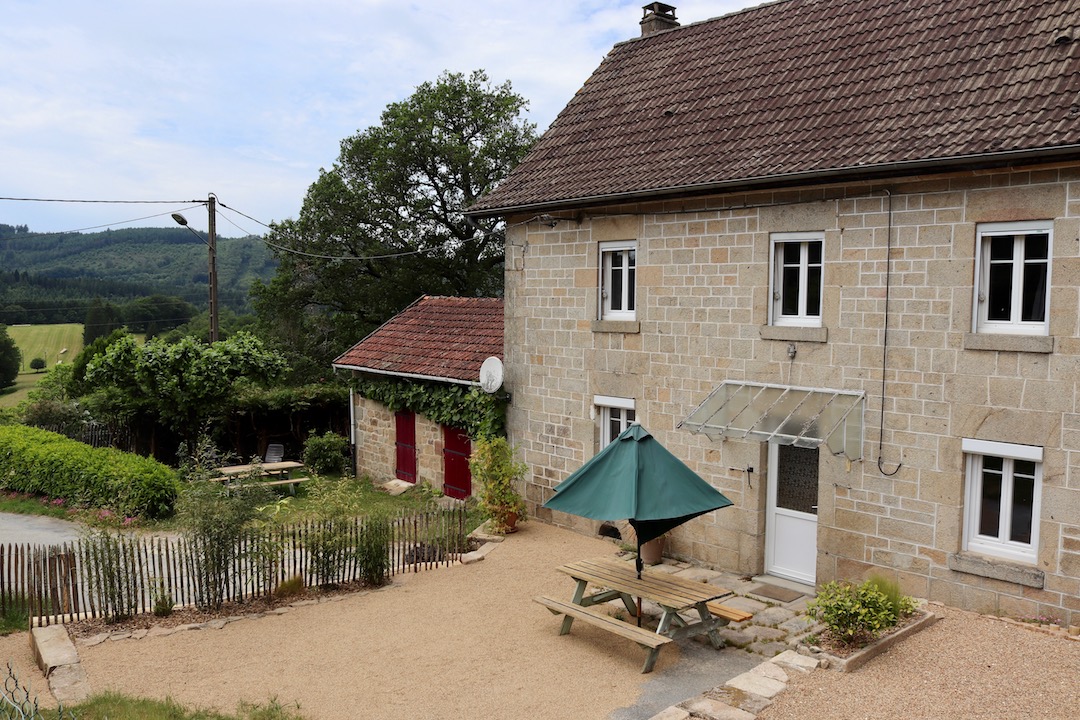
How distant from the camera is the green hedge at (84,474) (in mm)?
15492

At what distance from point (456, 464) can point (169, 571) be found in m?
7.29

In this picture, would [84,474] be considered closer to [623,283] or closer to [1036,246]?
[623,283]

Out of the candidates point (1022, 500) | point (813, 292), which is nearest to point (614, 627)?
point (1022, 500)

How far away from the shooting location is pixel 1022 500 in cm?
848

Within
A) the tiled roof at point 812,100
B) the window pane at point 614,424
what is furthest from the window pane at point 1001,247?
the window pane at point 614,424

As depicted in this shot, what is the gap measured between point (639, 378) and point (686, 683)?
5.33 m

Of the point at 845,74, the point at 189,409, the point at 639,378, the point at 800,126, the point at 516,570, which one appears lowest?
the point at 516,570

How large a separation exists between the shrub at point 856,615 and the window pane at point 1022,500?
2064 millimetres

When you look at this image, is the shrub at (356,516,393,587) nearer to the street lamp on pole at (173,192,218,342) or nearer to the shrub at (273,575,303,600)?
the shrub at (273,575,303,600)

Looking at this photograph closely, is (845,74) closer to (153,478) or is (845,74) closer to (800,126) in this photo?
(800,126)

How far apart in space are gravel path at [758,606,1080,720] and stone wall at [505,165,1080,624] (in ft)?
4.04

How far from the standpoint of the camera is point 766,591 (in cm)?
1012

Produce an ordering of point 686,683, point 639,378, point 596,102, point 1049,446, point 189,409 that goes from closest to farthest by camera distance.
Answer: point 686,683, point 1049,446, point 639,378, point 596,102, point 189,409

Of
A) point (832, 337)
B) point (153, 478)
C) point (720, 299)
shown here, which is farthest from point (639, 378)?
point (153, 478)
